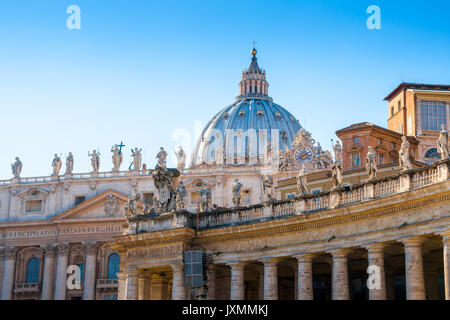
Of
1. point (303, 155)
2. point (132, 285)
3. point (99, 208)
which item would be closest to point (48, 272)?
point (99, 208)

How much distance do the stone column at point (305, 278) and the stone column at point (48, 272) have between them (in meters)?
69.3

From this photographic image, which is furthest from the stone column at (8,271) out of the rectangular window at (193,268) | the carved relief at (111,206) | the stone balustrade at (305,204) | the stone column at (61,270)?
the rectangular window at (193,268)

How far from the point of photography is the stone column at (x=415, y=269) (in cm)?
3766

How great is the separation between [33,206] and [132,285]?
68171mm

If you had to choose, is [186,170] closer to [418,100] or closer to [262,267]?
[418,100]

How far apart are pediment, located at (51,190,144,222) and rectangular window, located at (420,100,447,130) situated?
41624 millimetres

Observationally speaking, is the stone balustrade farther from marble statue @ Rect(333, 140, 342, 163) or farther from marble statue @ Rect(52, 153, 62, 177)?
marble statue @ Rect(52, 153, 62, 177)

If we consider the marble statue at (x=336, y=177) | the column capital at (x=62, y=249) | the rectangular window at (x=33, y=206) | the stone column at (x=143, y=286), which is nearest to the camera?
the marble statue at (x=336, y=177)

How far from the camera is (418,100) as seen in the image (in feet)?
277

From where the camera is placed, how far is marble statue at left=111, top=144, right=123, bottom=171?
111125mm

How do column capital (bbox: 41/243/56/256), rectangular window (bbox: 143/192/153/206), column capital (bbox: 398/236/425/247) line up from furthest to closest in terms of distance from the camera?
column capital (bbox: 41/243/56/256) → rectangular window (bbox: 143/192/153/206) → column capital (bbox: 398/236/425/247)

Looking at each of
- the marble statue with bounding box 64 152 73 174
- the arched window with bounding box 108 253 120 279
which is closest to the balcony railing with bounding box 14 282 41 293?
the arched window with bounding box 108 253 120 279

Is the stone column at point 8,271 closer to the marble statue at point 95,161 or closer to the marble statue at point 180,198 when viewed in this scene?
the marble statue at point 95,161

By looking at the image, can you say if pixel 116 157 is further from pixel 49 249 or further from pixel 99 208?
pixel 49 249
